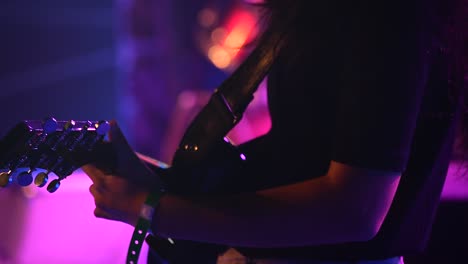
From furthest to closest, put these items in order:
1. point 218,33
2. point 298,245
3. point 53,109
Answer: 1. point 218,33
2. point 53,109
3. point 298,245

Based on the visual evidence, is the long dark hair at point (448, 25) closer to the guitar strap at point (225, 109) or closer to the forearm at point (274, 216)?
the guitar strap at point (225, 109)

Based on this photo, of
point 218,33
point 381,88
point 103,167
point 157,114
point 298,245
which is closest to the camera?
point 381,88

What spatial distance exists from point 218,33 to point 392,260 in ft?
15.7

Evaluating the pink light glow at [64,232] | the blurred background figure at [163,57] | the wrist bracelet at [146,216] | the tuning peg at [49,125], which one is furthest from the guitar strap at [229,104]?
the blurred background figure at [163,57]

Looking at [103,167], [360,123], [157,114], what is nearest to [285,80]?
[360,123]

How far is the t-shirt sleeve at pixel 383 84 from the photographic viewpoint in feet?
2.61

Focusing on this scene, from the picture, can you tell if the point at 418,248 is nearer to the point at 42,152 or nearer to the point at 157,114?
the point at 42,152

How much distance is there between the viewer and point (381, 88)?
799 mm

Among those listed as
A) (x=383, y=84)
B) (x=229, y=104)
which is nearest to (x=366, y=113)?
(x=383, y=84)

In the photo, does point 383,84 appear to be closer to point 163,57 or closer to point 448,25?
point 448,25

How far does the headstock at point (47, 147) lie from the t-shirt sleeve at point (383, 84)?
0.45m

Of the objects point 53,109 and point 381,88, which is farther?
point 53,109

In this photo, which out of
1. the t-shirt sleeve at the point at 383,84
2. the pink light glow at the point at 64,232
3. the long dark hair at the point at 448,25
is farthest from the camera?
the pink light glow at the point at 64,232

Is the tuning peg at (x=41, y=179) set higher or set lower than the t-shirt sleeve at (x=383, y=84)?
lower
